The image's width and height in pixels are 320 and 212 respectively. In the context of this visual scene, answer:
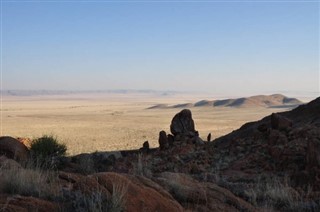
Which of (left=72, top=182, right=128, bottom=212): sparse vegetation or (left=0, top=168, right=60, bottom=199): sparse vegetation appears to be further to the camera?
(left=0, top=168, right=60, bottom=199): sparse vegetation

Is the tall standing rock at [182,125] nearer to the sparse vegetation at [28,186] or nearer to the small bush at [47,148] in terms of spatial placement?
the small bush at [47,148]

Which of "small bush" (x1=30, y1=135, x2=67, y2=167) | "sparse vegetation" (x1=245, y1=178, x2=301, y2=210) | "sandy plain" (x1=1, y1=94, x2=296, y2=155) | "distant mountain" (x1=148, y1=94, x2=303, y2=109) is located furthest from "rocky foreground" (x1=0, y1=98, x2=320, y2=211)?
"distant mountain" (x1=148, y1=94, x2=303, y2=109)

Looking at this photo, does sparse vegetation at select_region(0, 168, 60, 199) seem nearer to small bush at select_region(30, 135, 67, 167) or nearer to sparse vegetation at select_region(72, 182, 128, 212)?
sparse vegetation at select_region(72, 182, 128, 212)

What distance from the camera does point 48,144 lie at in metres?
16.6

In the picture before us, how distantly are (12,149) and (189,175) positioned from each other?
7044 mm

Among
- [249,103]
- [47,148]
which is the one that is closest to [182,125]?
[47,148]

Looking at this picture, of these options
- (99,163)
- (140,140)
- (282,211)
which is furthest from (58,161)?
(140,140)

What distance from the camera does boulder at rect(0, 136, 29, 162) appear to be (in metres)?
14.9

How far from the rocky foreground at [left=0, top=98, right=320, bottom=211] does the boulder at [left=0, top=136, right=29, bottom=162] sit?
0.03 metres

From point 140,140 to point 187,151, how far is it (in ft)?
54.1

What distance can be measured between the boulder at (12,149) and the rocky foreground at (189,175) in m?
0.03

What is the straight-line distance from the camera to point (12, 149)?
596 inches

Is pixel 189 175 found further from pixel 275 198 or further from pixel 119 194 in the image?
pixel 119 194

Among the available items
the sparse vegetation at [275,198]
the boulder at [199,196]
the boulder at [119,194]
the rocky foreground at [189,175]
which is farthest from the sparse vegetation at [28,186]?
the sparse vegetation at [275,198]
